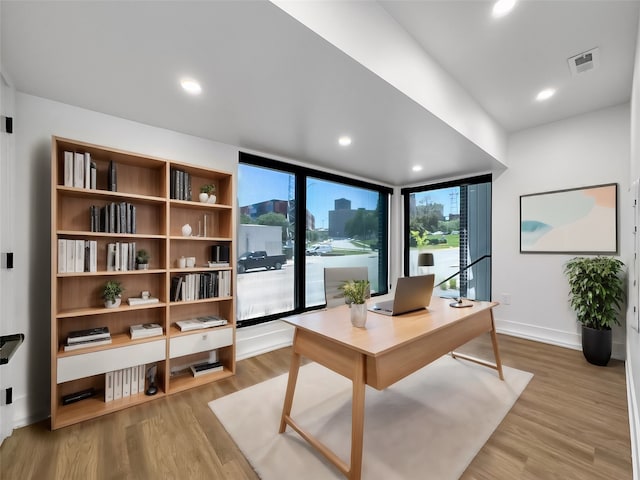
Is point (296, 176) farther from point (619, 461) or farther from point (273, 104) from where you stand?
point (619, 461)

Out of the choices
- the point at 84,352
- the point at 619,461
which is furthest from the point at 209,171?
the point at 619,461

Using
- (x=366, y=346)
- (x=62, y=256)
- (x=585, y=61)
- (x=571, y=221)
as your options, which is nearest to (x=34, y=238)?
(x=62, y=256)

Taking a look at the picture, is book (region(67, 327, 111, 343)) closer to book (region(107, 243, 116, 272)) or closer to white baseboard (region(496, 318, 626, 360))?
book (region(107, 243, 116, 272))

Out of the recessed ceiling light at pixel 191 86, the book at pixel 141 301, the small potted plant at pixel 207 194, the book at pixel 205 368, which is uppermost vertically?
the recessed ceiling light at pixel 191 86

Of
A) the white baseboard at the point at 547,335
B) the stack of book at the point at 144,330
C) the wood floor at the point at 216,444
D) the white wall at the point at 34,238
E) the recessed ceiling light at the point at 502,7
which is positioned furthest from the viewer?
the white baseboard at the point at 547,335

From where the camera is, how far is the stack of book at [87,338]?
1.97m

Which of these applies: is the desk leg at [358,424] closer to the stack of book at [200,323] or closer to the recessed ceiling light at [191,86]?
the stack of book at [200,323]

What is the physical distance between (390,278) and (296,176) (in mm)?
2697

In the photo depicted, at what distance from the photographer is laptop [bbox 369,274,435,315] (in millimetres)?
1945

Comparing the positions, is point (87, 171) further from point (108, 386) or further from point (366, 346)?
point (366, 346)

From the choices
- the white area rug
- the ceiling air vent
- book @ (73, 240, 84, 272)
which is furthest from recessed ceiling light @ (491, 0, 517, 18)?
book @ (73, 240, 84, 272)

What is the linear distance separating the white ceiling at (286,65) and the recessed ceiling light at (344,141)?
10 cm

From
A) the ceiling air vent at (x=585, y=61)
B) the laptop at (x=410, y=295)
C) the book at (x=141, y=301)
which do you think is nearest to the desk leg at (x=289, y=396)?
the laptop at (x=410, y=295)

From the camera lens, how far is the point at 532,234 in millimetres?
3486
